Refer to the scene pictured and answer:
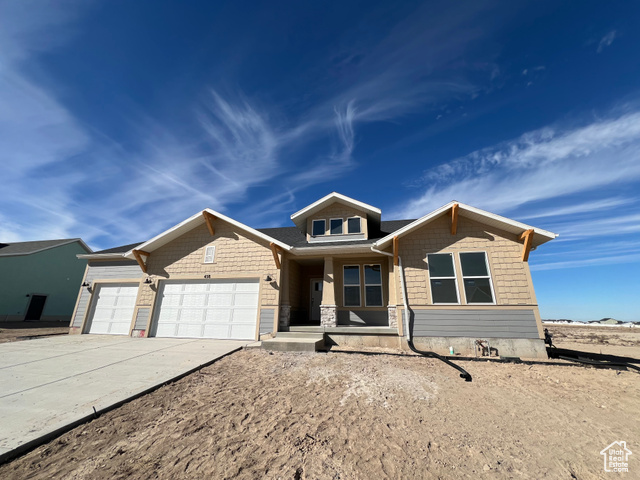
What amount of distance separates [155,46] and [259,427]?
1175 cm

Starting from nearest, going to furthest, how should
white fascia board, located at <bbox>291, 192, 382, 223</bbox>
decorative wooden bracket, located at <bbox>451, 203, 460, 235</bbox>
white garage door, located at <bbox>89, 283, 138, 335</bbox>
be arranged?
decorative wooden bracket, located at <bbox>451, 203, 460, 235</bbox> < white fascia board, located at <bbox>291, 192, 382, 223</bbox> < white garage door, located at <bbox>89, 283, 138, 335</bbox>

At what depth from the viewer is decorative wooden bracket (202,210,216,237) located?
10.9 meters

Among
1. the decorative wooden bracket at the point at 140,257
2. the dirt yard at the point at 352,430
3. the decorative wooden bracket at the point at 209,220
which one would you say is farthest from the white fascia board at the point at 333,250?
the decorative wooden bracket at the point at 140,257

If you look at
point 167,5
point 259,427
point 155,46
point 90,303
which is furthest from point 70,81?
point 259,427

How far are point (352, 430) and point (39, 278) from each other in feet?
93.9

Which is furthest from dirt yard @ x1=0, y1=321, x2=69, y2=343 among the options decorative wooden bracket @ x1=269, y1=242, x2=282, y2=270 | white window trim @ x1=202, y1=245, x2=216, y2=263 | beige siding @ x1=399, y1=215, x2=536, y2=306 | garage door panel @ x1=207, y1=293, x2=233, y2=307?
beige siding @ x1=399, y1=215, x2=536, y2=306

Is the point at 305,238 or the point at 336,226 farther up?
the point at 336,226

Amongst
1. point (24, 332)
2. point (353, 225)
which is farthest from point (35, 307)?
point (353, 225)

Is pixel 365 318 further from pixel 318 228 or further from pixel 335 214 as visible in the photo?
pixel 335 214

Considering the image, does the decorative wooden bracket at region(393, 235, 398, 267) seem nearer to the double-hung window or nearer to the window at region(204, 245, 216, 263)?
the double-hung window

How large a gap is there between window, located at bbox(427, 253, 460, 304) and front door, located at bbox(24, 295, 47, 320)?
2883cm

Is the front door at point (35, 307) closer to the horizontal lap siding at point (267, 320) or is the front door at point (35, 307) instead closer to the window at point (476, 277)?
the horizontal lap siding at point (267, 320)

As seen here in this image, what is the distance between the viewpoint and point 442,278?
8680 millimetres
